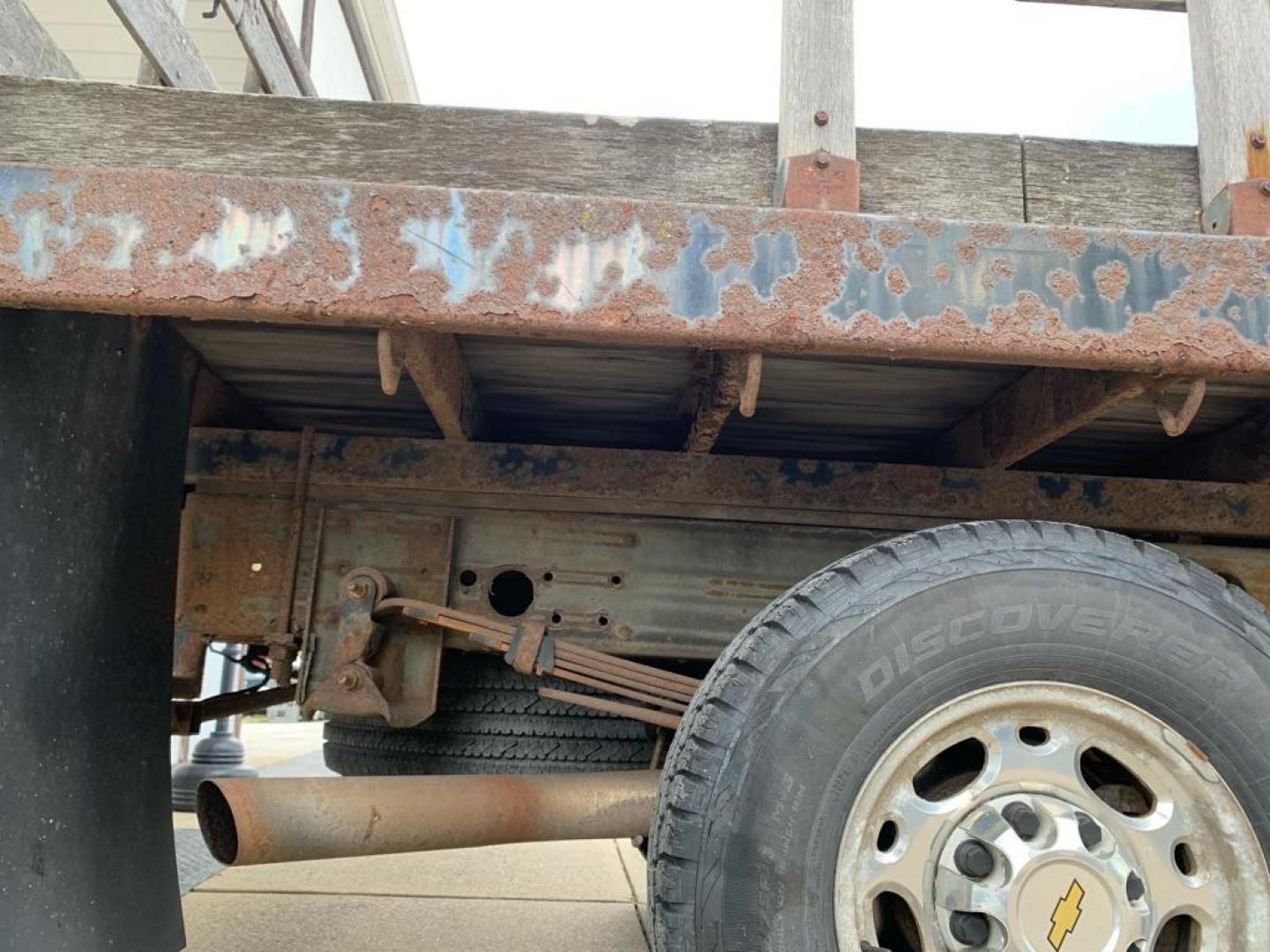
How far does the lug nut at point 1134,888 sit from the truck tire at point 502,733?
4.15ft

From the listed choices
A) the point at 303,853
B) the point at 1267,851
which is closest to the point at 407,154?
the point at 303,853

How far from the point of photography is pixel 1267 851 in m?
1.51

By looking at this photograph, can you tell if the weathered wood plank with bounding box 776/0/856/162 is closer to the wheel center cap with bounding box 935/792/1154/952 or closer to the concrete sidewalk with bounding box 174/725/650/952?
the wheel center cap with bounding box 935/792/1154/952

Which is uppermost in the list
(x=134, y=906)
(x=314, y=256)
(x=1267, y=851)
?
(x=314, y=256)

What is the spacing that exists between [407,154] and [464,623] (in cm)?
103

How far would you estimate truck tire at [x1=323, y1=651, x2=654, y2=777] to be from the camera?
2484mm

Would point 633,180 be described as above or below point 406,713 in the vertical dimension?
above

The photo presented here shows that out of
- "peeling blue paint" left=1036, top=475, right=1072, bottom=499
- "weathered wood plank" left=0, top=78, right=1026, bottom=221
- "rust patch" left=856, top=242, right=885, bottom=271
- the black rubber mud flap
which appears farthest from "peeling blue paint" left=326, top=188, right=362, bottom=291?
"peeling blue paint" left=1036, top=475, right=1072, bottom=499

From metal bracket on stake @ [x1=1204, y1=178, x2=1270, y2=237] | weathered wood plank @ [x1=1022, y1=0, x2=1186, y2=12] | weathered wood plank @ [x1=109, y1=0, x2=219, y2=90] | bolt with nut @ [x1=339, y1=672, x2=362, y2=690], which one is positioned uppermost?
weathered wood plank @ [x1=109, y1=0, x2=219, y2=90]

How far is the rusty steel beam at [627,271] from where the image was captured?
133cm

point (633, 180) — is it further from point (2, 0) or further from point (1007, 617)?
point (2, 0)

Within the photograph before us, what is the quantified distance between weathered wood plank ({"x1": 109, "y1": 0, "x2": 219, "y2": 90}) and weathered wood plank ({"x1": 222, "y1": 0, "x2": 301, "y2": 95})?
0.43 metres

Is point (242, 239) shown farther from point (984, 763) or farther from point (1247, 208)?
point (1247, 208)

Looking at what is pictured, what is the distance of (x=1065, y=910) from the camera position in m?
1.52
